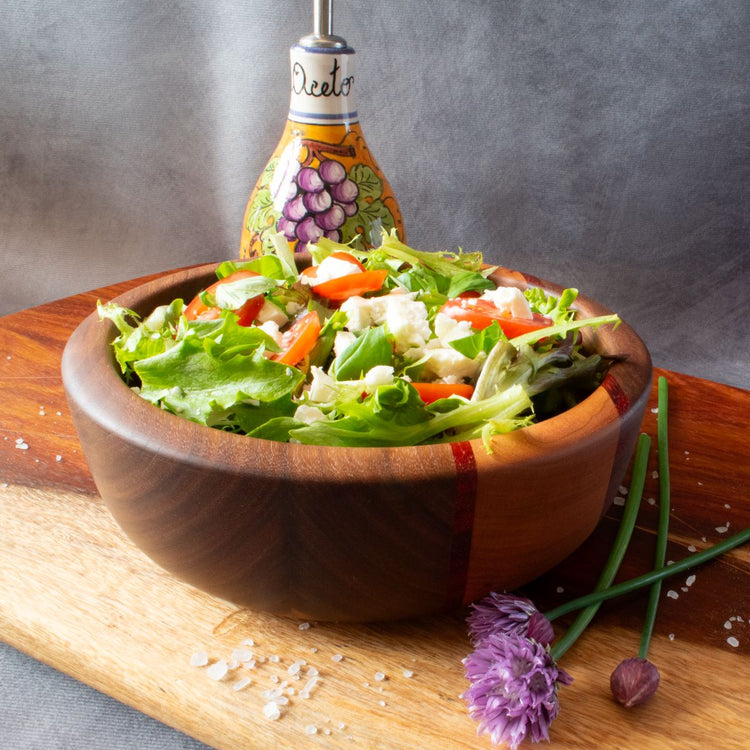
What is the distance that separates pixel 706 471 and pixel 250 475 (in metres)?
0.74

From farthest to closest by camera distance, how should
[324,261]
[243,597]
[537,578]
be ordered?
[324,261]
[537,578]
[243,597]

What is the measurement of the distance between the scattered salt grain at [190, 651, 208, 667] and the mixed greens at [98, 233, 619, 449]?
23 cm

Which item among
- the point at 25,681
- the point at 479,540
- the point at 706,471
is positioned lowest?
the point at 25,681

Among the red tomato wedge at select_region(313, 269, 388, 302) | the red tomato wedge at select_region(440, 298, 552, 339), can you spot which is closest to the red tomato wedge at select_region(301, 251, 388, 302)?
the red tomato wedge at select_region(313, 269, 388, 302)

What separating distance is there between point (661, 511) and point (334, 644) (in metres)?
0.44

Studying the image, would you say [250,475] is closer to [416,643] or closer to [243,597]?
[243,597]

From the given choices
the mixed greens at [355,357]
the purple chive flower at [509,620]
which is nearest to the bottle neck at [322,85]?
the mixed greens at [355,357]

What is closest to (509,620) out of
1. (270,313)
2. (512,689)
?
(512,689)

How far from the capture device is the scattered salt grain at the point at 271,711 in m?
0.79

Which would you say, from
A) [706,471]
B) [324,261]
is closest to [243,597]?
[324,261]

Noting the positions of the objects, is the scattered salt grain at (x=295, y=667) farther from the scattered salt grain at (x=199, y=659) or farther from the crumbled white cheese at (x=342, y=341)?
the crumbled white cheese at (x=342, y=341)

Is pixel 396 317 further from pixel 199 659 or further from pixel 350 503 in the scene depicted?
pixel 199 659

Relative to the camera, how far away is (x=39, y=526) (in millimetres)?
1031

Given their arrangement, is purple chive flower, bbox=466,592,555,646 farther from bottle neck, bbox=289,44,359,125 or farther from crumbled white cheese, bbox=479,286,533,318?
bottle neck, bbox=289,44,359,125
